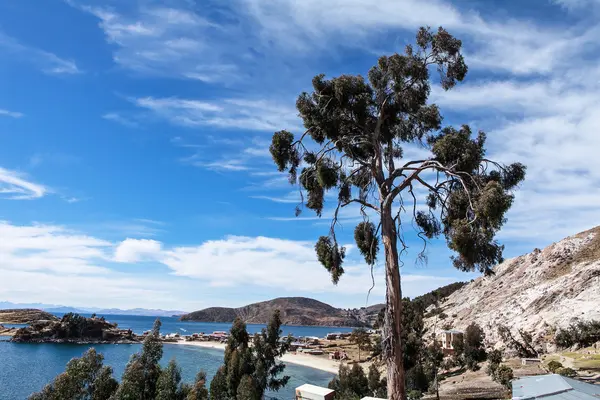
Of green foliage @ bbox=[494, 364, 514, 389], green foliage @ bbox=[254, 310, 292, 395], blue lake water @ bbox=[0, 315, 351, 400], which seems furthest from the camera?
blue lake water @ bbox=[0, 315, 351, 400]

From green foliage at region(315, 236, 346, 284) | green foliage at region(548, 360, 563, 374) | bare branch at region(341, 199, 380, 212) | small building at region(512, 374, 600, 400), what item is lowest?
green foliage at region(548, 360, 563, 374)

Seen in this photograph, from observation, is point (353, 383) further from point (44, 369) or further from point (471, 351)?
point (44, 369)

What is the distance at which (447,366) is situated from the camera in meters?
46.8

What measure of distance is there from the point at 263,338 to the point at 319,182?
88.3ft

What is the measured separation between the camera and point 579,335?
36.2m

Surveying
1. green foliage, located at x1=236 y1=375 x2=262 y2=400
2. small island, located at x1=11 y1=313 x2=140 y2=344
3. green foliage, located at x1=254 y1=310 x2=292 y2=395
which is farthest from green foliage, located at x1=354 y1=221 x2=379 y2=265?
small island, located at x1=11 y1=313 x2=140 y2=344

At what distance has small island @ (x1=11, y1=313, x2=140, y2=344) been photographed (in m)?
110

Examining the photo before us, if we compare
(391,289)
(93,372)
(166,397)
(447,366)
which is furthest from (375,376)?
(391,289)

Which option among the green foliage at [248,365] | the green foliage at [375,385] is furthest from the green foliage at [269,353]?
the green foliage at [375,385]

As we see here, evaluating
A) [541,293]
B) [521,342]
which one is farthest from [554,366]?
[541,293]

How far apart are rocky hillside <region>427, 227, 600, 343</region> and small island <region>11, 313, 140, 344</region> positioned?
97.2 m

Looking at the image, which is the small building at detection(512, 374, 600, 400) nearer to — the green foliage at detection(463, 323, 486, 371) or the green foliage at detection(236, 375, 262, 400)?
the green foliage at detection(236, 375, 262, 400)

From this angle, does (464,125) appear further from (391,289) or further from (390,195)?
(391,289)

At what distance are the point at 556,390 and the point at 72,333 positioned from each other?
133m
